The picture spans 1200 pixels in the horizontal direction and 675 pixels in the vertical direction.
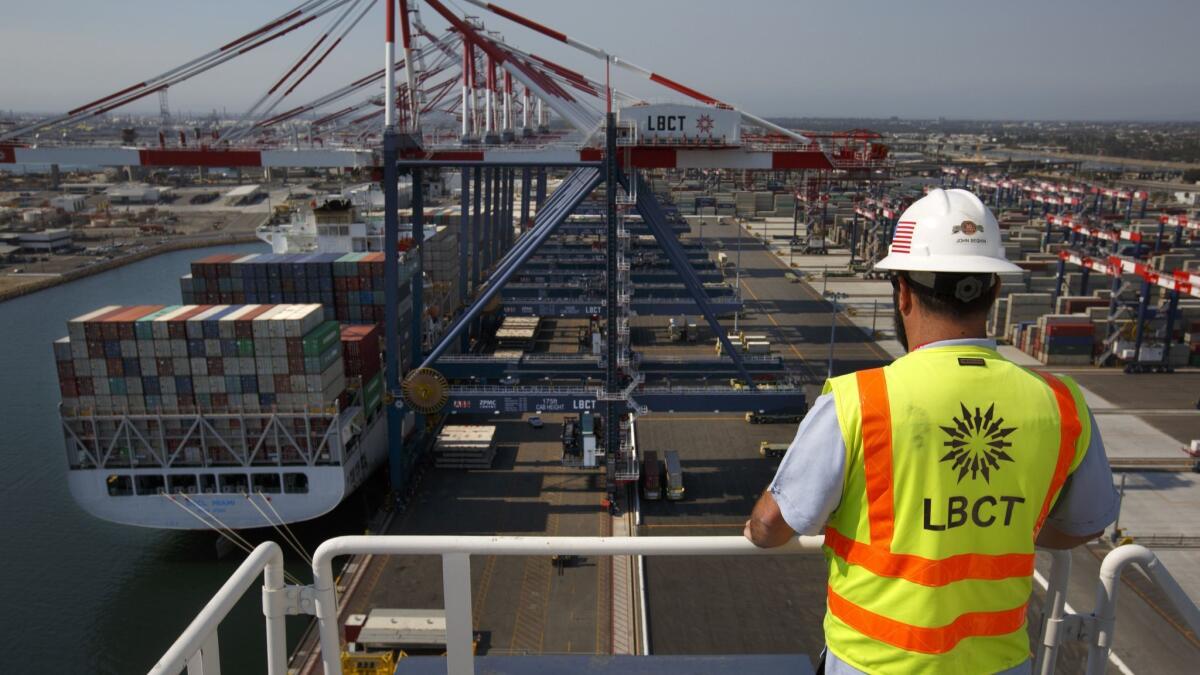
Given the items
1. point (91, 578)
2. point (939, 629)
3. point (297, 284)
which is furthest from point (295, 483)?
point (939, 629)

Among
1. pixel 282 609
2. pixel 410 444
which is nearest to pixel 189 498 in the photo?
pixel 410 444

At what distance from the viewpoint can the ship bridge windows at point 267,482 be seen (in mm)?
24297

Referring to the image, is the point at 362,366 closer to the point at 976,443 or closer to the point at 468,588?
the point at 468,588

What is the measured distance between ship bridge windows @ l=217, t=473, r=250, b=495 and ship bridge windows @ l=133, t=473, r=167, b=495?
163 cm

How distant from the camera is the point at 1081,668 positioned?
348 cm

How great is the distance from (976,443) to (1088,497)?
0.64 metres

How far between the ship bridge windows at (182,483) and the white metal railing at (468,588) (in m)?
23.8

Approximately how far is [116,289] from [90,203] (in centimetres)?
6032

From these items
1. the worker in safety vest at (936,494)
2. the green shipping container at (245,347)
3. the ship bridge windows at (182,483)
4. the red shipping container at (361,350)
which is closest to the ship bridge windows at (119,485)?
the ship bridge windows at (182,483)

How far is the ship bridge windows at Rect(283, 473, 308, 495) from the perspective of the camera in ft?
80.3

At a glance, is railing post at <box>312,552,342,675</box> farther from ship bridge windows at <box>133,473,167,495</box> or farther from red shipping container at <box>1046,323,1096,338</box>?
red shipping container at <box>1046,323,1096,338</box>

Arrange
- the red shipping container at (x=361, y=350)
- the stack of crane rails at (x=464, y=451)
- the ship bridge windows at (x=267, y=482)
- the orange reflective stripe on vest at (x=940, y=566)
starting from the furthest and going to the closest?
1. the stack of crane rails at (x=464, y=451)
2. the red shipping container at (x=361, y=350)
3. the ship bridge windows at (x=267, y=482)
4. the orange reflective stripe on vest at (x=940, y=566)

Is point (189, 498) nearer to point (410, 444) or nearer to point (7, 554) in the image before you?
point (7, 554)

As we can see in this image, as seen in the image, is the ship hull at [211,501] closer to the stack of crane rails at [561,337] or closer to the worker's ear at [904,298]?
the stack of crane rails at [561,337]
